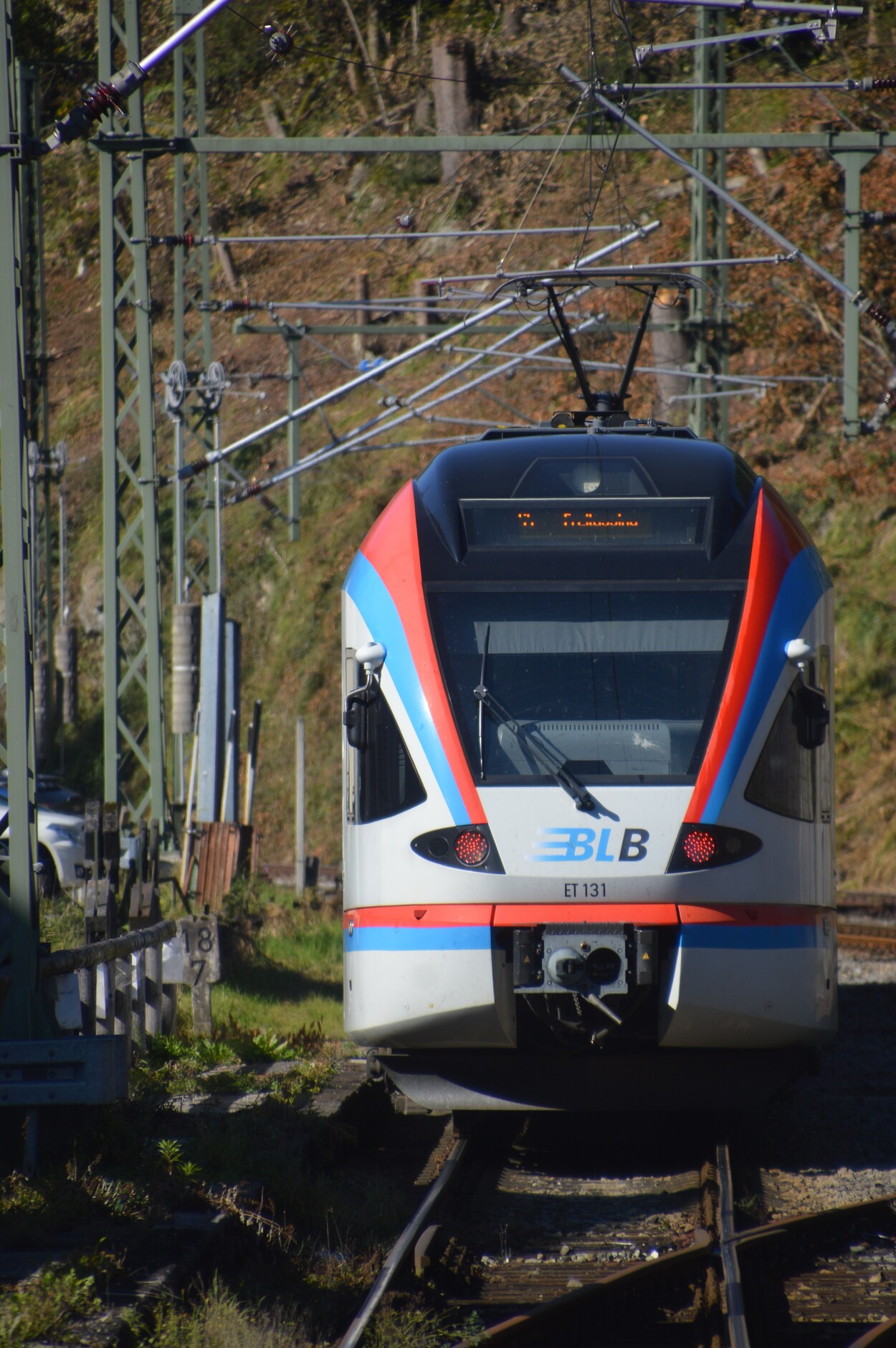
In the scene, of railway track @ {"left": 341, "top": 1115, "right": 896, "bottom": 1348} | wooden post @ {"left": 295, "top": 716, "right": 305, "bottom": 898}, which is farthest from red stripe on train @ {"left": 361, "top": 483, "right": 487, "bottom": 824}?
wooden post @ {"left": 295, "top": 716, "right": 305, "bottom": 898}

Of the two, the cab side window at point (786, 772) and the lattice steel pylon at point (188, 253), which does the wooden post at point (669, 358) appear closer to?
the lattice steel pylon at point (188, 253)

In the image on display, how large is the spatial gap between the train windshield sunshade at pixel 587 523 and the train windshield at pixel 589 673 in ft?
1.17

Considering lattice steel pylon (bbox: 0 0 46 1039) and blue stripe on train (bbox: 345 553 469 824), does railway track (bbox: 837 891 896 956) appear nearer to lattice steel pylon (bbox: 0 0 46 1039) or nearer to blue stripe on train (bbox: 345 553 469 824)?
blue stripe on train (bbox: 345 553 469 824)

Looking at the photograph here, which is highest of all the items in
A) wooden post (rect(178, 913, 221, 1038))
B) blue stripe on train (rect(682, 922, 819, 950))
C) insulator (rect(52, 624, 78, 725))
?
blue stripe on train (rect(682, 922, 819, 950))

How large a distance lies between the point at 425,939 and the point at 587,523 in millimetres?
2382

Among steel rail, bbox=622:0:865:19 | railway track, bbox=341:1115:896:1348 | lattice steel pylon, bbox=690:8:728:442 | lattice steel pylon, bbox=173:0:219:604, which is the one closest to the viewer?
railway track, bbox=341:1115:896:1348

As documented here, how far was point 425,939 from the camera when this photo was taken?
26.0 feet

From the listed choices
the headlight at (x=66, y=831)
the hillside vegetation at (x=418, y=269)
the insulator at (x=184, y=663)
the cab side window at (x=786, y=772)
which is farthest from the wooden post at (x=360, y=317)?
the cab side window at (x=786, y=772)

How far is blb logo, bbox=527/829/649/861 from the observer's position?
7.75 m

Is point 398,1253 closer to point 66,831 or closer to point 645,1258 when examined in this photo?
point 645,1258

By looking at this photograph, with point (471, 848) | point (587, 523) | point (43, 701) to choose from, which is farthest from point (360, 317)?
point (471, 848)

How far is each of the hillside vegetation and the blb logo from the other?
7372 millimetres

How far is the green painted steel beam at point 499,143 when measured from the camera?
43.8ft

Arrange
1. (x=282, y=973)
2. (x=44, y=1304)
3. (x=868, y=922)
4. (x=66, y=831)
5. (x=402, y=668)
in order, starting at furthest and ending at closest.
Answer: (x=66, y=831)
(x=868, y=922)
(x=282, y=973)
(x=402, y=668)
(x=44, y=1304)
